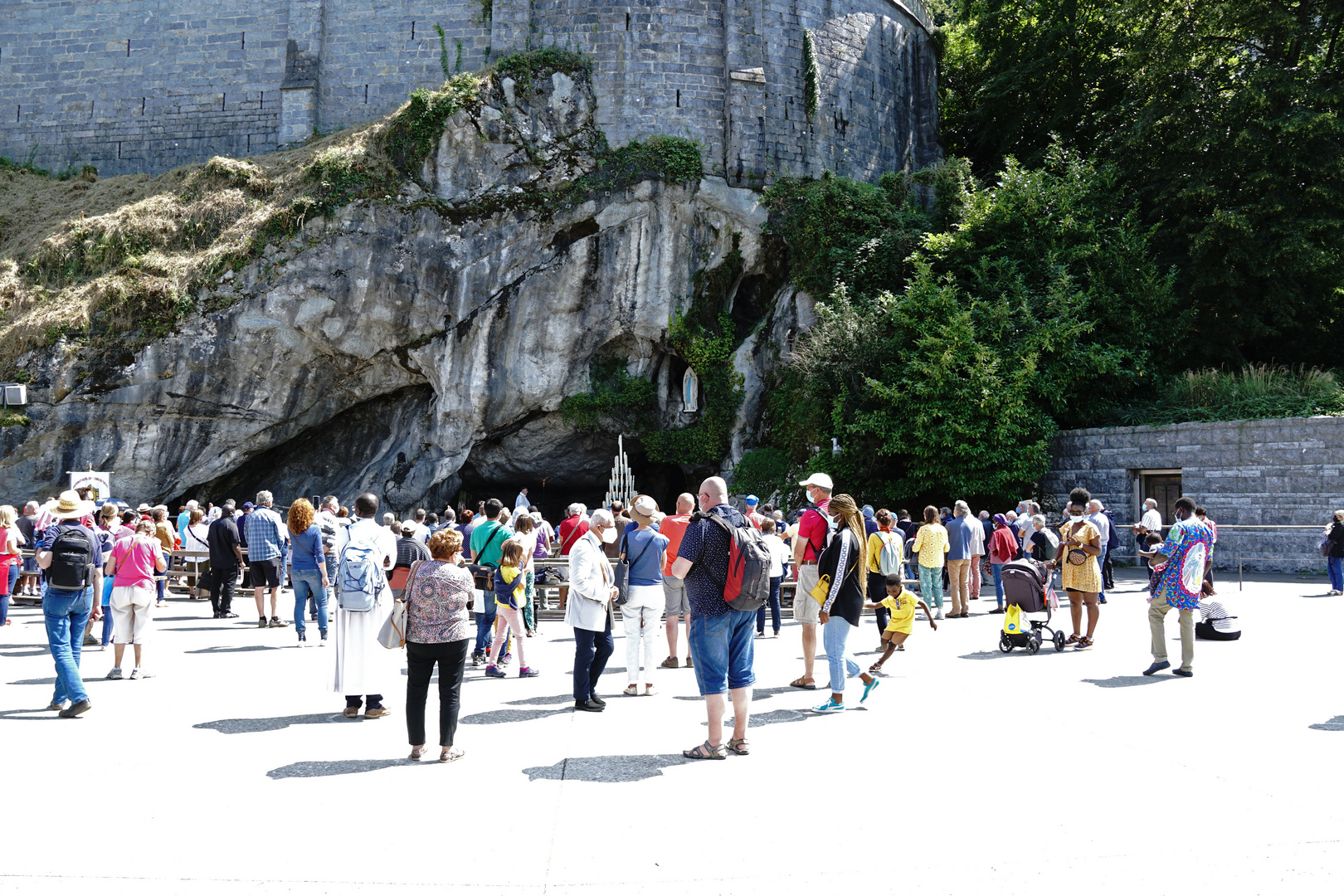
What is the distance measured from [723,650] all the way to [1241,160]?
68.7ft

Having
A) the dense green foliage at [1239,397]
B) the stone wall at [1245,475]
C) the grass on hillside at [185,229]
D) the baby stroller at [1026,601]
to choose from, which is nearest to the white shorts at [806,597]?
the baby stroller at [1026,601]

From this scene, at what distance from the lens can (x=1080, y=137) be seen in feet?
→ 93.7

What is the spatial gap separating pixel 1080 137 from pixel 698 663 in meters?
28.0

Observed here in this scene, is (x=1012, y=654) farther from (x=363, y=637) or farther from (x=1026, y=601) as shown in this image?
(x=363, y=637)

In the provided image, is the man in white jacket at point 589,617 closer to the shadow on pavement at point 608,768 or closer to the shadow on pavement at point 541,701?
the shadow on pavement at point 541,701

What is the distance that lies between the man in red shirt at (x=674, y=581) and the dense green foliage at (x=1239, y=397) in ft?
47.7

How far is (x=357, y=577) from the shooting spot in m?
7.12

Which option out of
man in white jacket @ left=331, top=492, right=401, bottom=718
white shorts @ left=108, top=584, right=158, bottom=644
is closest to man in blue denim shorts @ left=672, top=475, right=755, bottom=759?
man in white jacket @ left=331, top=492, right=401, bottom=718

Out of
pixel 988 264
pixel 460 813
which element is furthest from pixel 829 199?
pixel 460 813

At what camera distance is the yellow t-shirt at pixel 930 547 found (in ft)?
39.8

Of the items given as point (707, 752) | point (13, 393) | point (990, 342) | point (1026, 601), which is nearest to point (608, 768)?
point (707, 752)

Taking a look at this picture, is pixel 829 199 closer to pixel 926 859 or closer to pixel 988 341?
pixel 988 341

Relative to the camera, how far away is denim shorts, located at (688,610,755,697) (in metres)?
5.77

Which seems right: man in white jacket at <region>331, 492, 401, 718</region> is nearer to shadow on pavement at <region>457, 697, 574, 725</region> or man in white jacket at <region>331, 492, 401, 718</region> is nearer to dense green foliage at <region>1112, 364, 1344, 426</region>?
shadow on pavement at <region>457, 697, 574, 725</region>
